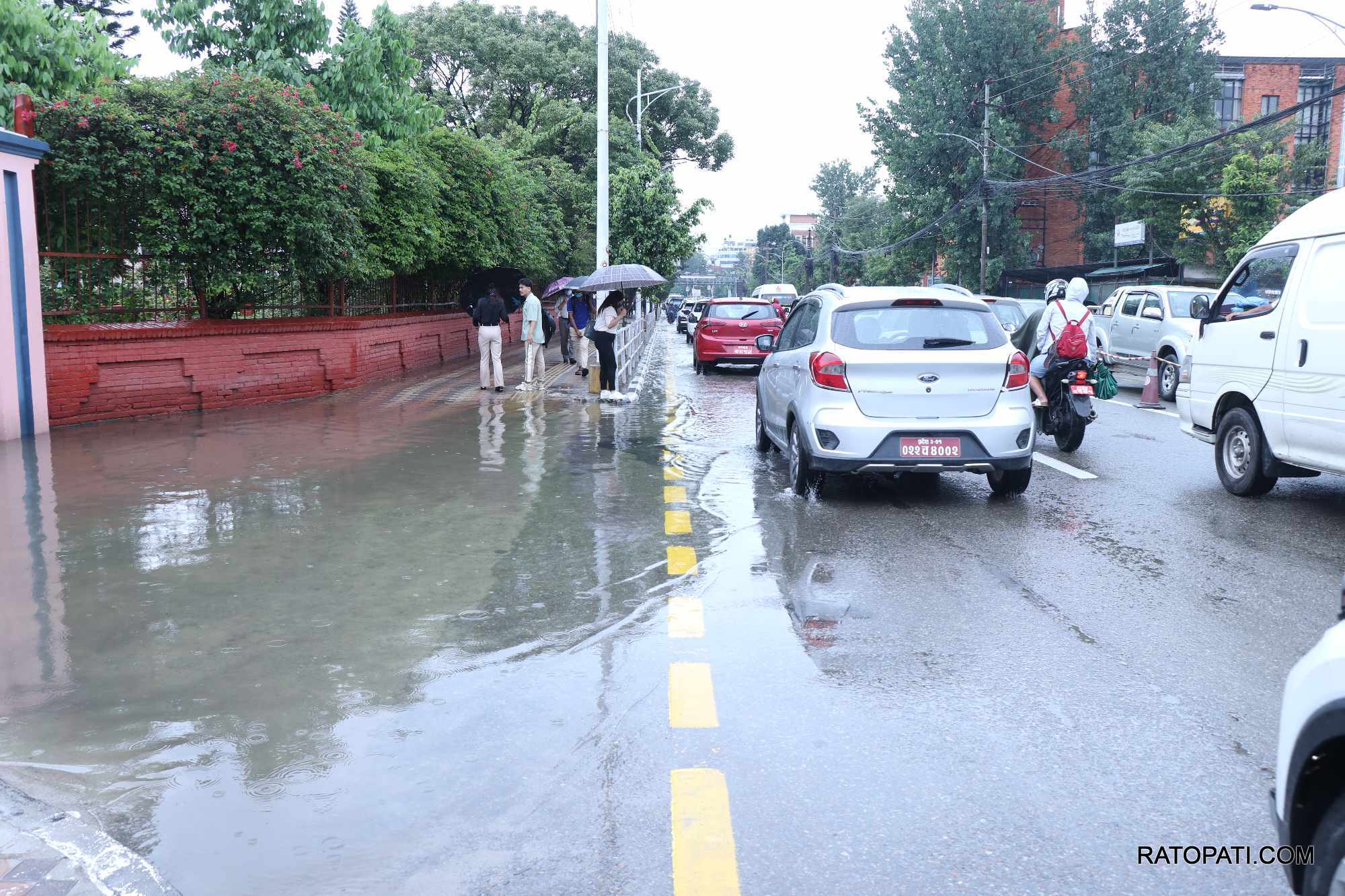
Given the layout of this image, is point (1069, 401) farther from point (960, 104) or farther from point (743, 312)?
point (960, 104)

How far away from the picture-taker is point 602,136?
2244 centimetres

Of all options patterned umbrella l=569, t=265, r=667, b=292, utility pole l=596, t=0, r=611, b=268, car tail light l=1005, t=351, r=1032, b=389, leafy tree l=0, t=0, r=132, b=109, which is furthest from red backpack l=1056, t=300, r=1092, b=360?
leafy tree l=0, t=0, r=132, b=109

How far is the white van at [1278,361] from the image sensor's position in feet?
26.8

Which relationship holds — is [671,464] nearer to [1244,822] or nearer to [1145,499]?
[1145,499]

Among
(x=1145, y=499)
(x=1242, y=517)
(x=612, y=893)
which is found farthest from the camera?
(x=1145, y=499)

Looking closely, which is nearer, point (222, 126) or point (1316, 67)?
point (222, 126)

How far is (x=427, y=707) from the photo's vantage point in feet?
15.0

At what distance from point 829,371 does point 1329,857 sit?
6542 mm

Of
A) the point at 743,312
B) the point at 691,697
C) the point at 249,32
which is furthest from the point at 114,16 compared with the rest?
the point at 691,697

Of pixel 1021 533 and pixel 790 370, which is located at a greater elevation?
pixel 790 370

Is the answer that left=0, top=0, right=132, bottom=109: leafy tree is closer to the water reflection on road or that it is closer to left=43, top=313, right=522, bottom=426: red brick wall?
left=43, top=313, right=522, bottom=426: red brick wall

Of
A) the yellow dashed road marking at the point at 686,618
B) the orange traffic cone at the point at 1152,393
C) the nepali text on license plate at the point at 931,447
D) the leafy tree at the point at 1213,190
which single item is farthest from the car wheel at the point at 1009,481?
the leafy tree at the point at 1213,190

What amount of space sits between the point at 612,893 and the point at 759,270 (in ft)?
516

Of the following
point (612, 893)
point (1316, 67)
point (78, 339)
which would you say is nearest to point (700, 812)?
point (612, 893)
